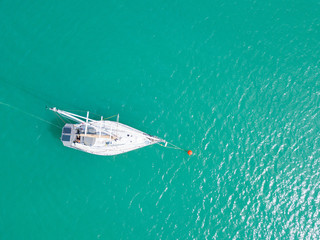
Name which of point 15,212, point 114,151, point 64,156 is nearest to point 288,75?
point 114,151

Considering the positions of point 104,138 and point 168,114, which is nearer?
point 104,138

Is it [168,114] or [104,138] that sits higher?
[168,114]

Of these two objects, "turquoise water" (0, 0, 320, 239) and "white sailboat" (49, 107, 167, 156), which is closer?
"white sailboat" (49, 107, 167, 156)

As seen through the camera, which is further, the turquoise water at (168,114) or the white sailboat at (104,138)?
the turquoise water at (168,114)
